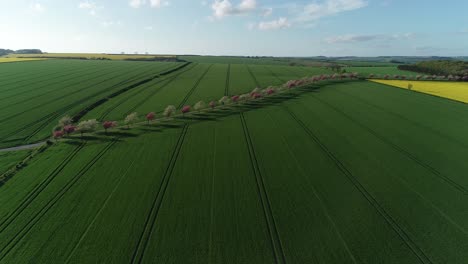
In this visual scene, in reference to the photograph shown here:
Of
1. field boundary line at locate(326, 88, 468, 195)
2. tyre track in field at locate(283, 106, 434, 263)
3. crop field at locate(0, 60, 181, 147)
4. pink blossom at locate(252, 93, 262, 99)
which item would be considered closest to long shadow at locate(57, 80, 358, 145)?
pink blossom at locate(252, 93, 262, 99)

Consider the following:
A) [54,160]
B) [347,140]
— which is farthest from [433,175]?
[54,160]

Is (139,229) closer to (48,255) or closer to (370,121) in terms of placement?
(48,255)

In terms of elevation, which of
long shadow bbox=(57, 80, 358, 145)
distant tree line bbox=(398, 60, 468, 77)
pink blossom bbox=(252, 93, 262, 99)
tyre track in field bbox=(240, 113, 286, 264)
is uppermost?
distant tree line bbox=(398, 60, 468, 77)

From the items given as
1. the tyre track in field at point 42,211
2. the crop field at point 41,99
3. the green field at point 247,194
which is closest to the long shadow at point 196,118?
the green field at point 247,194

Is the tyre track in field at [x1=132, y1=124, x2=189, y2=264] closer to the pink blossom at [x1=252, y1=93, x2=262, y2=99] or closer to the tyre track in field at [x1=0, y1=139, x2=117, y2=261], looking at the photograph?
the tyre track in field at [x1=0, y1=139, x2=117, y2=261]

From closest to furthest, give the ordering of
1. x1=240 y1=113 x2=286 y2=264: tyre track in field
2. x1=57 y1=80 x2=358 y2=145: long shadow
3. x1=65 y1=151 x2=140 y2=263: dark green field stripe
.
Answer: x1=240 y1=113 x2=286 y2=264: tyre track in field, x1=65 y1=151 x2=140 y2=263: dark green field stripe, x1=57 y1=80 x2=358 y2=145: long shadow

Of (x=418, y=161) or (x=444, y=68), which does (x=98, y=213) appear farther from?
(x=444, y=68)
